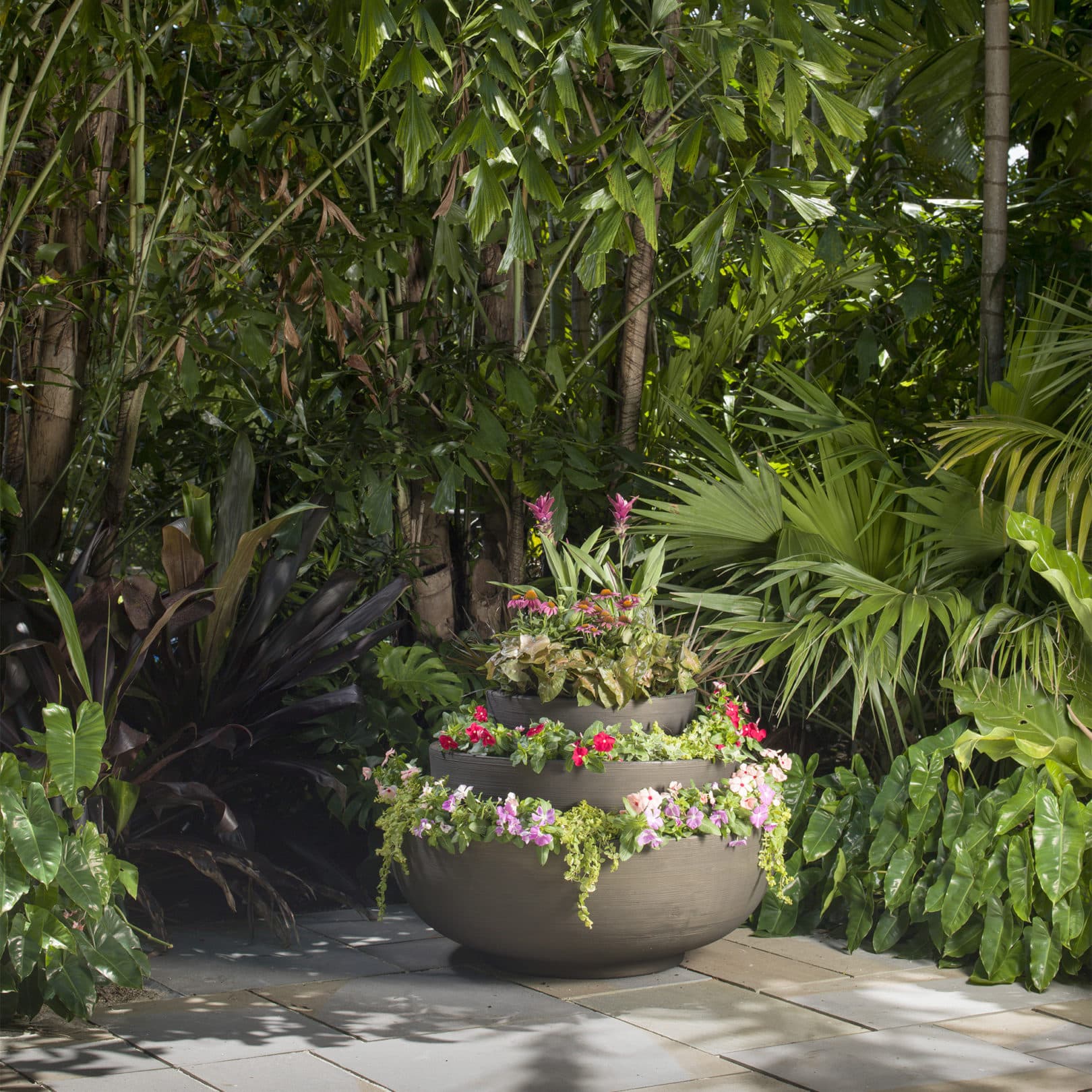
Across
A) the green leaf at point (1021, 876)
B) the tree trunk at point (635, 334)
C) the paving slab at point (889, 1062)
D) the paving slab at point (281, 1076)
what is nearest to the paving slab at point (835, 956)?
the green leaf at point (1021, 876)

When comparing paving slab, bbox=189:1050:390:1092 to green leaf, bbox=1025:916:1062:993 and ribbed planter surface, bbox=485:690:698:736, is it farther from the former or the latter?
green leaf, bbox=1025:916:1062:993

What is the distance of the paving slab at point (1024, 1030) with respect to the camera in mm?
2928

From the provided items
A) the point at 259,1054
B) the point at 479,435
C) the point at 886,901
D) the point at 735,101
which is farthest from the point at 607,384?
the point at 259,1054

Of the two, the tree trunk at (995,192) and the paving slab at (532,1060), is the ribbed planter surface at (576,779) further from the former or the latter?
the tree trunk at (995,192)

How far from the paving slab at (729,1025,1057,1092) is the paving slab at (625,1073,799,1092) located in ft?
0.13

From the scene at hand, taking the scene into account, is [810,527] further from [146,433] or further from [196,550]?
[146,433]

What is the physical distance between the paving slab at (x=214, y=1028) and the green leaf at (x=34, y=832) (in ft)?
1.45

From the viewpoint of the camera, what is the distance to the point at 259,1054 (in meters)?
2.79

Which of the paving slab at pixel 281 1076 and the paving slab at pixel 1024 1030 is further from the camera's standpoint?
the paving slab at pixel 1024 1030

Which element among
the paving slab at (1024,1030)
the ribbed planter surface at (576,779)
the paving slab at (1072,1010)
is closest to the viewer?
the paving slab at (1024,1030)

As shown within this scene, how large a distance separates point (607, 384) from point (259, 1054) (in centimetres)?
313

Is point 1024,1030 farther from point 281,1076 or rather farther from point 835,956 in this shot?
point 281,1076

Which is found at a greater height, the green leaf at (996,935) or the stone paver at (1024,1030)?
the green leaf at (996,935)

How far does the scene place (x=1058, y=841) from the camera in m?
3.28
